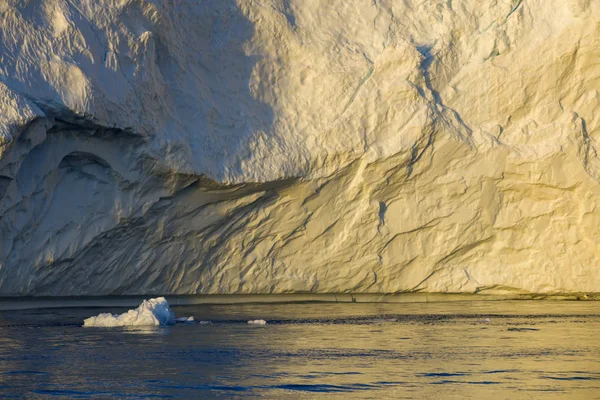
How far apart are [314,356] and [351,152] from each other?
762 cm

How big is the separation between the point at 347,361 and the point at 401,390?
6.02 feet

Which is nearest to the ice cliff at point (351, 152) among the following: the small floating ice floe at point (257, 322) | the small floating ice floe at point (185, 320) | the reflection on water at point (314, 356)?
the reflection on water at point (314, 356)

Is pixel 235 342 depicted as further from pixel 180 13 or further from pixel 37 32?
pixel 180 13

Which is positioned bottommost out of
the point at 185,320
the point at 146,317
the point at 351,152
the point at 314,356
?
the point at 314,356

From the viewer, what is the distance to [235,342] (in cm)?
1162

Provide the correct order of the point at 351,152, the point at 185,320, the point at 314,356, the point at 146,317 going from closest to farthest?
the point at 314,356 < the point at 146,317 < the point at 185,320 < the point at 351,152

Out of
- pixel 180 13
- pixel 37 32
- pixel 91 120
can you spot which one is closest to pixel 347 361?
pixel 91 120

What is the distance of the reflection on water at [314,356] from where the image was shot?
325 inches

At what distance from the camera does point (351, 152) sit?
1755 centimetres

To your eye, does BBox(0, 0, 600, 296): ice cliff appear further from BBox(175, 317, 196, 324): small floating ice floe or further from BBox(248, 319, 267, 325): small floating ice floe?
BBox(248, 319, 267, 325): small floating ice floe

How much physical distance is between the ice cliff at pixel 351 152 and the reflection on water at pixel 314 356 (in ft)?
6.95

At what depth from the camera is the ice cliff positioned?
16.8m

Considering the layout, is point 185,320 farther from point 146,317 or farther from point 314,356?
point 314,356

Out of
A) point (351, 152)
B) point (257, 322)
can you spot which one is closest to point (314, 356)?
point (257, 322)
